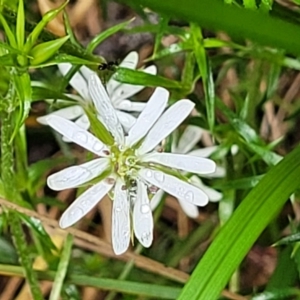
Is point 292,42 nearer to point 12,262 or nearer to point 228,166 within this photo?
point 228,166

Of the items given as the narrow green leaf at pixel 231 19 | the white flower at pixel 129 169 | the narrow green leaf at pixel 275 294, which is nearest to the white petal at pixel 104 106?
the white flower at pixel 129 169

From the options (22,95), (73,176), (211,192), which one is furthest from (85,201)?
(211,192)

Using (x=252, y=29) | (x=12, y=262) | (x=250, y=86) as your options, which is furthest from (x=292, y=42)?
(x=12, y=262)

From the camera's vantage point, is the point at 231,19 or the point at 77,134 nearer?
the point at 231,19

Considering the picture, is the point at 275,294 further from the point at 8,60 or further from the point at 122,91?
the point at 8,60

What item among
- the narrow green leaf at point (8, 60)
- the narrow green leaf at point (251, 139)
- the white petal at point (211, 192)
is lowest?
the white petal at point (211, 192)

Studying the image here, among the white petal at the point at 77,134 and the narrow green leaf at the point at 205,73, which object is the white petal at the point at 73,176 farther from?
the narrow green leaf at the point at 205,73
